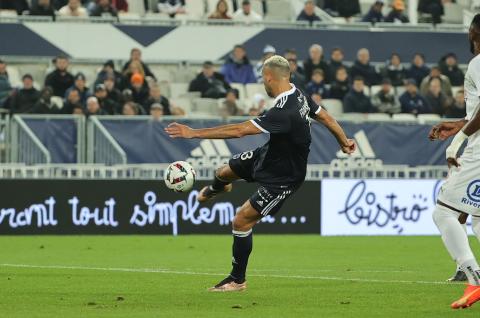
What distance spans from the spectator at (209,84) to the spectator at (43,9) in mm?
3444

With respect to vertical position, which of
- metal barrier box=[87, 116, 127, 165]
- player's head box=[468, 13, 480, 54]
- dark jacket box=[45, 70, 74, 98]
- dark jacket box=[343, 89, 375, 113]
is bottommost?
metal barrier box=[87, 116, 127, 165]

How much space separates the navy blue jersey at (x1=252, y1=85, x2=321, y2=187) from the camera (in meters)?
12.1

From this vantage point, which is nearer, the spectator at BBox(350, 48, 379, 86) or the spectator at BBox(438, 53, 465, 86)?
the spectator at BBox(350, 48, 379, 86)

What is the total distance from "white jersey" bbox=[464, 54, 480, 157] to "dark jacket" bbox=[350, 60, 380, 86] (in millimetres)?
17055

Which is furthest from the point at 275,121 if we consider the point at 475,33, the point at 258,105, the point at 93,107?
the point at 258,105

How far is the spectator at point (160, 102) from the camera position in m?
24.9

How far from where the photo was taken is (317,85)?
88.2 feet

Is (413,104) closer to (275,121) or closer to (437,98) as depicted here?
(437,98)

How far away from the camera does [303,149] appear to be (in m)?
12.5

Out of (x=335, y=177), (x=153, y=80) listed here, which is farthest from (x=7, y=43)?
(x=335, y=177)

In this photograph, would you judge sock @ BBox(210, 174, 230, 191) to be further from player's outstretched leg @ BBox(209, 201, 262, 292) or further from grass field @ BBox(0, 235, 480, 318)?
player's outstretched leg @ BBox(209, 201, 262, 292)

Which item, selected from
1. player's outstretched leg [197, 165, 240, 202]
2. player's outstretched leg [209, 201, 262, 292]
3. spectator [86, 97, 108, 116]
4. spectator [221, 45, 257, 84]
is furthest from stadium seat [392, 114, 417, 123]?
player's outstretched leg [209, 201, 262, 292]

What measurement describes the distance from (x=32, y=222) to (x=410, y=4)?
42.2 ft

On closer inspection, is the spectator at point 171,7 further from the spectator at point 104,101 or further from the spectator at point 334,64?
the spectator at point 104,101
